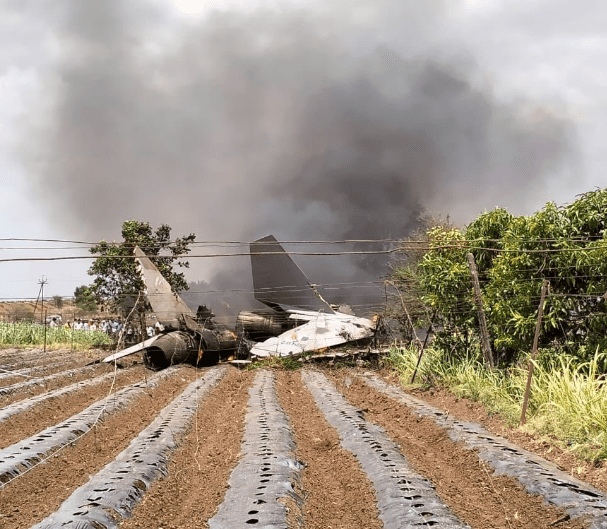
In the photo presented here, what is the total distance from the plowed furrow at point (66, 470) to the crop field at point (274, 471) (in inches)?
0.8

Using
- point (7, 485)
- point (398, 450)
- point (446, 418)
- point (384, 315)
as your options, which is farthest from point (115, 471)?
point (384, 315)

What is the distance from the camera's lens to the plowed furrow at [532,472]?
175 inches

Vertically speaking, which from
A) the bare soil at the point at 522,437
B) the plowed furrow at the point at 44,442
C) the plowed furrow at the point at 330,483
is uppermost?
the plowed furrow at the point at 44,442

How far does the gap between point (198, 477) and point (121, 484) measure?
1.01 m

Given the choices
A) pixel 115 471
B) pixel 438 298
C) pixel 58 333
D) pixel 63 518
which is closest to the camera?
pixel 63 518

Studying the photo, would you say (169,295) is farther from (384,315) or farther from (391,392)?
(391,392)

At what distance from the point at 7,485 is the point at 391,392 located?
306 inches

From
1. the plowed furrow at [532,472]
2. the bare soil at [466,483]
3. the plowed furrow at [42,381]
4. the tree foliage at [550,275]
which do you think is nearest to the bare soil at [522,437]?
the plowed furrow at [532,472]

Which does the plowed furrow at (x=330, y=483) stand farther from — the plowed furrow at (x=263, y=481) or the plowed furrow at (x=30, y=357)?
the plowed furrow at (x=30, y=357)

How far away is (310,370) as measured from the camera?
17594mm

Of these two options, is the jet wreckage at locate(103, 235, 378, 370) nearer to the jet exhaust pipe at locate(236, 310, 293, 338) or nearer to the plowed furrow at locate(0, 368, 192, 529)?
the jet exhaust pipe at locate(236, 310, 293, 338)

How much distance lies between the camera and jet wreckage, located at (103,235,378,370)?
18.3m

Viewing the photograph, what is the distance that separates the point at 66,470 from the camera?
6469 mm

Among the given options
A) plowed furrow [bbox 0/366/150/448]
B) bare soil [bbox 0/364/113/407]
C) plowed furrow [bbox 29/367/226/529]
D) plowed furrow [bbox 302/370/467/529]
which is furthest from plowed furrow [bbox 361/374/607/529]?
bare soil [bbox 0/364/113/407]
